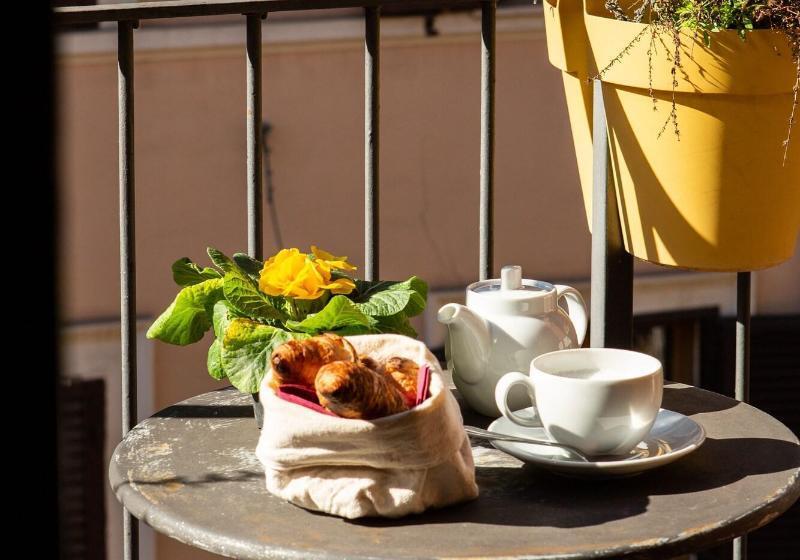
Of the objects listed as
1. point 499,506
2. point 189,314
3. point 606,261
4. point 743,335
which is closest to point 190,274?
point 189,314

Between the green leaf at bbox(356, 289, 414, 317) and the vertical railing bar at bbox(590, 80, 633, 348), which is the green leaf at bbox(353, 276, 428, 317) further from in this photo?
the vertical railing bar at bbox(590, 80, 633, 348)

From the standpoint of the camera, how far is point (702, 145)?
124cm

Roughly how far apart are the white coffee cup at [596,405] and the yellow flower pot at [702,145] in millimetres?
284

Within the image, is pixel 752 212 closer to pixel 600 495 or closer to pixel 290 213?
pixel 600 495

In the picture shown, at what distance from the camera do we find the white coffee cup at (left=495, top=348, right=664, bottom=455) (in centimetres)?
99

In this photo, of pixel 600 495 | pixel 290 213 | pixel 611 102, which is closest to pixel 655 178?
pixel 611 102

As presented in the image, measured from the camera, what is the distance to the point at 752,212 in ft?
4.17

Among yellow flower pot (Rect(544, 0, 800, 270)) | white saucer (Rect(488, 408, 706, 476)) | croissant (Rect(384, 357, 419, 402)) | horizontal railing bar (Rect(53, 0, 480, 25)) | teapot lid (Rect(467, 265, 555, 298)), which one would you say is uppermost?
horizontal railing bar (Rect(53, 0, 480, 25))

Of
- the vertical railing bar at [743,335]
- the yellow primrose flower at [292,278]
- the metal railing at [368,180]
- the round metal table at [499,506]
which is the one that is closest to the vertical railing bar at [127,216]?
the metal railing at [368,180]

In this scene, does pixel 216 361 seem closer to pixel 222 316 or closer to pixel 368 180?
pixel 222 316

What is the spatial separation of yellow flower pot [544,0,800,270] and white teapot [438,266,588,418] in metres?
0.19

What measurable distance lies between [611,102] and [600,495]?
46 centimetres

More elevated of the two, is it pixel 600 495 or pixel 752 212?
pixel 752 212

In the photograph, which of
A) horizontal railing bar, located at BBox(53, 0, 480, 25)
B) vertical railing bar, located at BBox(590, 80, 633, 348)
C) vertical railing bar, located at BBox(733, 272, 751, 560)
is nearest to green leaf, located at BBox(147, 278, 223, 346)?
horizontal railing bar, located at BBox(53, 0, 480, 25)
